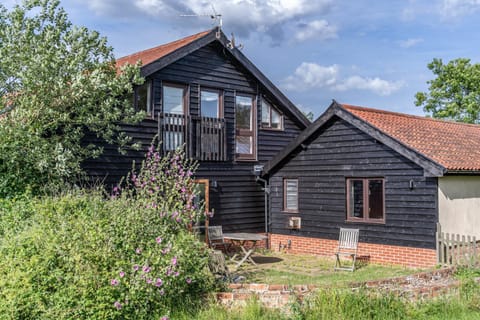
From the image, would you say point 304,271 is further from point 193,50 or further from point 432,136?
point 193,50

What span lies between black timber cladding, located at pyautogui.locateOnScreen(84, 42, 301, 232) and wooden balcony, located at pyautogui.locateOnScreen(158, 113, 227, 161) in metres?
0.26

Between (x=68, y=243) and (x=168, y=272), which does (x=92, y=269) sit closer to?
(x=68, y=243)

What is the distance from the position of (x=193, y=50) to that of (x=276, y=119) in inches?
164

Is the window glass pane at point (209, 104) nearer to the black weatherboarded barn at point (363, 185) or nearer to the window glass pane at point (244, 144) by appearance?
the window glass pane at point (244, 144)

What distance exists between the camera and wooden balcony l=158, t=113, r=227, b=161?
1416 cm

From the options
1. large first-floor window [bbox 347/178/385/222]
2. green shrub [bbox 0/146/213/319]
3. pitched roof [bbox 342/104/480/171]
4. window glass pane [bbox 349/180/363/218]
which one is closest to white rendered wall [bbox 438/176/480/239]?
pitched roof [bbox 342/104/480/171]

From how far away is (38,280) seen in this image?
6.70 m

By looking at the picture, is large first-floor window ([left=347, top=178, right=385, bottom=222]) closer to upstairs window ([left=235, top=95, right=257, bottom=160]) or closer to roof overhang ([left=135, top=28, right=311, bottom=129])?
upstairs window ([left=235, top=95, right=257, bottom=160])

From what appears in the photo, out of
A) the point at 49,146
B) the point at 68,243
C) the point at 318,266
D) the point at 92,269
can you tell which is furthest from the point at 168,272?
the point at 318,266

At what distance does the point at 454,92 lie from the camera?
106 feet

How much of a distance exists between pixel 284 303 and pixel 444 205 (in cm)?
643

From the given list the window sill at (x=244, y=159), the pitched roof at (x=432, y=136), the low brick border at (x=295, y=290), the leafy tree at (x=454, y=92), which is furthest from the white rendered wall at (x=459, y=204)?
the leafy tree at (x=454, y=92)

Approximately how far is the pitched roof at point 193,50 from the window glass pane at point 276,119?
0.38 meters

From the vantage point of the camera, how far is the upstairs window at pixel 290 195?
1538 centimetres
